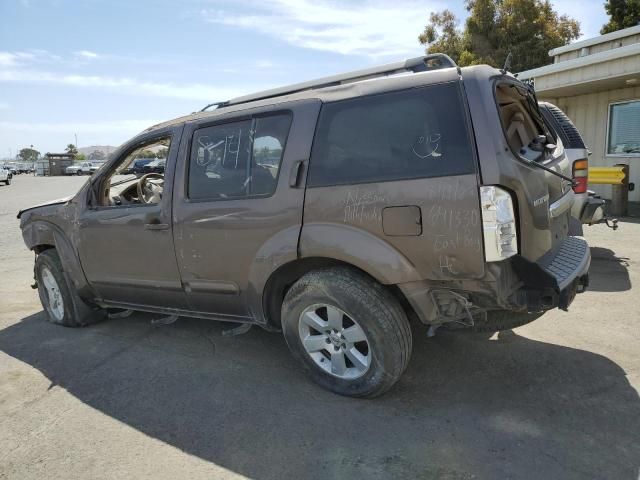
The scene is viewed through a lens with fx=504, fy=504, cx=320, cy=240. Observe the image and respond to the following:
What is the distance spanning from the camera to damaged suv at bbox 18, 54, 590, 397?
2.71m

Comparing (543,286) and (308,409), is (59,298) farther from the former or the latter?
(543,286)

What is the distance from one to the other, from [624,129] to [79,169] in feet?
167

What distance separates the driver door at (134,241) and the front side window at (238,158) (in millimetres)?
262

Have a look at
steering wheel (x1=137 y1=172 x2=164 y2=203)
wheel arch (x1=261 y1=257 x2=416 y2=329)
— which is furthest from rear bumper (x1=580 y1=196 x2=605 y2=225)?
steering wheel (x1=137 y1=172 x2=164 y2=203)

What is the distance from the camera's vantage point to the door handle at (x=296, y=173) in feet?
10.5

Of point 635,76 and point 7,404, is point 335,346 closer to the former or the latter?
point 7,404

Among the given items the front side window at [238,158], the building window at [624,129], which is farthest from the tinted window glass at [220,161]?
the building window at [624,129]

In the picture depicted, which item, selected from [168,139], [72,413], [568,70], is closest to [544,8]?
[568,70]

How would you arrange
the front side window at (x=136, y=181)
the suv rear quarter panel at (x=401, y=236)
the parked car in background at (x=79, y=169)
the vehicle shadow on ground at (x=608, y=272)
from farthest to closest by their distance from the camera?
the parked car in background at (x=79, y=169)
the vehicle shadow on ground at (x=608, y=272)
the front side window at (x=136, y=181)
the suv rear quarter panel at (x=401, y=236)

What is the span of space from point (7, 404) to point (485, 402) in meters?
3.11

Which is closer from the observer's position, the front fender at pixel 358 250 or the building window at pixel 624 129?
the front fender at pixel 358 250

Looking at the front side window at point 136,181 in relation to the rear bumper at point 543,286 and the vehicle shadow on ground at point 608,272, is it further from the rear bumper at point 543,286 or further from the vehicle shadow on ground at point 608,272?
the vehicle shadow on ground at point 608,272

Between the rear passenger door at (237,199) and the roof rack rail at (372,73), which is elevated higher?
the roof rack rail at (372,73)

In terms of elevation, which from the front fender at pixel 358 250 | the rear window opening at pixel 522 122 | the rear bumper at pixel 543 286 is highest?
the rear window opening at pixel 522 122
